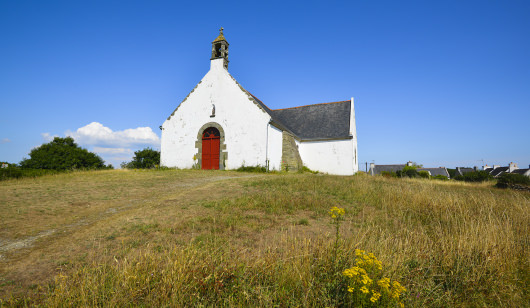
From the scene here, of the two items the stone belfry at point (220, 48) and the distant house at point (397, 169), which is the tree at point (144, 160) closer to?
the stone belfry at point (220, 48)

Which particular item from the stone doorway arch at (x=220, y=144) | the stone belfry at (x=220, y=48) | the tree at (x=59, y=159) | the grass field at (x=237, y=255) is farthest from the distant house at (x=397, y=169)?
the grass field at (x=237, y=255)

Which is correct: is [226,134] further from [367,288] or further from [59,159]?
[367,288]

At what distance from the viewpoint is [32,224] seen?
493cm

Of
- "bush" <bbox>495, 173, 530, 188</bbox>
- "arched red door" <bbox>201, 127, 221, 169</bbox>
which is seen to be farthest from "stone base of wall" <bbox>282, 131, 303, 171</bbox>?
"bush" <bbox>495, 173, 530, 188</bbox>

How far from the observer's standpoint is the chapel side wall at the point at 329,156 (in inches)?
821

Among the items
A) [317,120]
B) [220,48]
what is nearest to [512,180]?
[317,120]

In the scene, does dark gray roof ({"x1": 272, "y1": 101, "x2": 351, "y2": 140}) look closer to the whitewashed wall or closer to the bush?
the whitewashed wall

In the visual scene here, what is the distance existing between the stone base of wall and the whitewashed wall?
70.4 inches

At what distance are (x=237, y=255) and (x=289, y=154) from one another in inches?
624

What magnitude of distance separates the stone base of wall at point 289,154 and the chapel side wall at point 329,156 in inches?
99.7

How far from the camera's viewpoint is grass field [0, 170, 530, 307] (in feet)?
8.41

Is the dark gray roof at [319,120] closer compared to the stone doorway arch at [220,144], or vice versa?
the stone doorway arch at [220,144]

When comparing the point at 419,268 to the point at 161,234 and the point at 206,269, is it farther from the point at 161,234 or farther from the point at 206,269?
the point at 161,234

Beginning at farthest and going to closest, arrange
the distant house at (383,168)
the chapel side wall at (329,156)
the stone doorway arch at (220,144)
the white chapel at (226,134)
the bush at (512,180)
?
the distant house at (383,168), the chapel side wall at (329,156), the stone doorway arch at (220,144), the white chapel at (226,134), the bush at (512,180)
